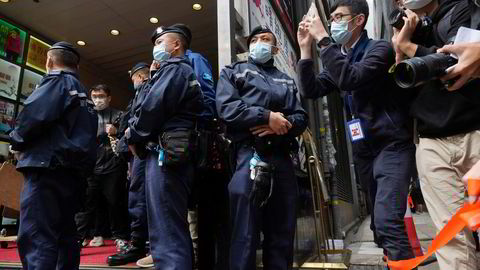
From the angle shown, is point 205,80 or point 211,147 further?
point 205,80

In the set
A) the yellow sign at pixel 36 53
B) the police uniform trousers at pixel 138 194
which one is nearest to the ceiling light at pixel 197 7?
the yellow sign at pixel 36 53

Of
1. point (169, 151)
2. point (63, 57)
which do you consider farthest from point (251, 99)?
point (63, 57)

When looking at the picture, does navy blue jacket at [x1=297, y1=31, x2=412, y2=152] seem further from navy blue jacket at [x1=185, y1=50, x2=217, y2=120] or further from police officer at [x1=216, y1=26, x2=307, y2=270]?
navy blue jacket at [x1=185, y1=50, x2=217, y2=120]

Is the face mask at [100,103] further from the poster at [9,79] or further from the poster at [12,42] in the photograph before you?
the poster at [12,42]

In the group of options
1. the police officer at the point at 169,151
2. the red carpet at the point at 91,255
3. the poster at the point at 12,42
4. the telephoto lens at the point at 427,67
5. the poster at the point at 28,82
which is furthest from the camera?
the poster at the point at 28,82

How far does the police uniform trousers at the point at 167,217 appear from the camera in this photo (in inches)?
86.7

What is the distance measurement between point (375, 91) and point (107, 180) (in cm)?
311

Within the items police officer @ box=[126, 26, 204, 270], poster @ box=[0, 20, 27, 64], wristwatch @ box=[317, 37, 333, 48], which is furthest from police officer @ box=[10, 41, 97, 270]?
poster @ box=[0, 20, 27, 64]

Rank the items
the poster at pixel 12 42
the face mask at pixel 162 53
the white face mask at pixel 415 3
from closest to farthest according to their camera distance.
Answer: the white face mask at pixel 415 3 < the face mask at pixel 162 53 < the poster at pixel 12 42

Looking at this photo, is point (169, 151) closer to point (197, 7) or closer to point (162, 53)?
point (162, 53)

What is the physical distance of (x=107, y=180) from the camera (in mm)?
4129

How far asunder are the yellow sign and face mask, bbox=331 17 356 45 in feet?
21.0

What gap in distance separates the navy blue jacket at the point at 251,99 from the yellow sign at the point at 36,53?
5.77 meters

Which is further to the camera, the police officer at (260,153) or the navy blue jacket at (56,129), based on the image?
the navy blue jacket at (56,129)
